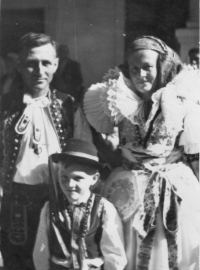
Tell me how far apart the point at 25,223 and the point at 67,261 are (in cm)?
21

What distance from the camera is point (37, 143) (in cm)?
150

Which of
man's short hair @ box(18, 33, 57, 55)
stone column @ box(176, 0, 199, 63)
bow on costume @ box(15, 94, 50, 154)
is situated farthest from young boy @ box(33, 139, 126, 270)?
stone column @ box(176, 0, 199, 63)

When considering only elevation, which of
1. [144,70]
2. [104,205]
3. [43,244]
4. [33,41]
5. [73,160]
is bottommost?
[43,244]

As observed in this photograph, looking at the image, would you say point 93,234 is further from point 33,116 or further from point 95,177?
point 33,116

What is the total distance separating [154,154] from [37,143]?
422 millimetres

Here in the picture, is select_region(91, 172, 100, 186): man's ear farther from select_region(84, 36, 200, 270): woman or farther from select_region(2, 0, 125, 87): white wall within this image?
select_region(2, 0, 125, 87): white wall

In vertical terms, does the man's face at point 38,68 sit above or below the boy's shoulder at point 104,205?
above

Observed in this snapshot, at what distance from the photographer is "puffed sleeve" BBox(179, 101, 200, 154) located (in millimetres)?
1459

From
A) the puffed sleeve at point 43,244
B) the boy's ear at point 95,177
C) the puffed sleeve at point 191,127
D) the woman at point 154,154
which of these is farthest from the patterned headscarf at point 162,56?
the puffed sleeve at point 43,244

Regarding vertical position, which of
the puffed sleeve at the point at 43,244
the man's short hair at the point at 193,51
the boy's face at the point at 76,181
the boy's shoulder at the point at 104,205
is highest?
the man's short hair at the point at 193,51

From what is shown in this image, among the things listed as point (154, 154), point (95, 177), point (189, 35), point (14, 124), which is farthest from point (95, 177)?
point (189, 35)

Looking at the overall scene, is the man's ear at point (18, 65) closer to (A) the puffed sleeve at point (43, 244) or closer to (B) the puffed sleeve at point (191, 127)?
(A) the puffed sleeve at point (43, 244)

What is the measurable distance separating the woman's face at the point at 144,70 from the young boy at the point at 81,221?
293mm

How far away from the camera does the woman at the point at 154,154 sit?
1453 mm
